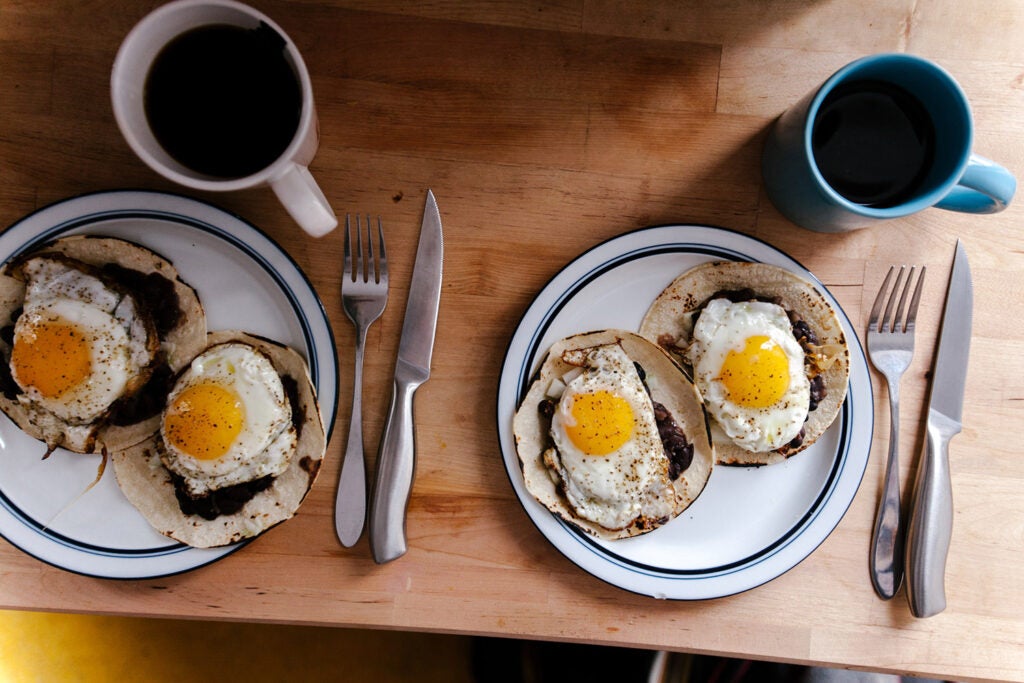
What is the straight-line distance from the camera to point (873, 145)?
123 cm

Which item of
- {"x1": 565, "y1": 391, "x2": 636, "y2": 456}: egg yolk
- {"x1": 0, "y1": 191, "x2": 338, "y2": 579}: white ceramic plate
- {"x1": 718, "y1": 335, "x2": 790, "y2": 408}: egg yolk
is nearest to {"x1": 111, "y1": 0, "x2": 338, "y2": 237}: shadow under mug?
{"x1": 0, "y1": 191, "x2": 338, "y2": 579}: white ceramic plate

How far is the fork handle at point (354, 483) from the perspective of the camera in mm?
1317

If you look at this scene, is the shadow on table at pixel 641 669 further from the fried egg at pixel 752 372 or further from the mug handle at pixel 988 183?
the mug handle at pixel 988 183

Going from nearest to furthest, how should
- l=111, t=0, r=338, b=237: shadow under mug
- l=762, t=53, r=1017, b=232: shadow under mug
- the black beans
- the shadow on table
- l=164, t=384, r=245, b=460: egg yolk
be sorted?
l=111, t=0, r=338, b=237: shadow under mug
l=762, t=53, r=1017, b=232: shadow under mug
l=164, t=384, r=245, b=460: egg yolk
the black beans
the shadow on table

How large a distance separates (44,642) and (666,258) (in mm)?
1889

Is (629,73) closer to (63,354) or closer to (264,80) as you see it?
(264,80)

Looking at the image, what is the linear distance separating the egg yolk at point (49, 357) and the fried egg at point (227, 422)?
0.57 feet

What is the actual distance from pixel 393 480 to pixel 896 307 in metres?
1.08

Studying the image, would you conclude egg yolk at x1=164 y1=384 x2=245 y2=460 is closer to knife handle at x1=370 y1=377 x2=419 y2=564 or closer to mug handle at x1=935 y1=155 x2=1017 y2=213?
knife handle at x1=370 y1=377 x2=419 y2=564

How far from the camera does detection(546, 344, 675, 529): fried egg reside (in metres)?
1.30

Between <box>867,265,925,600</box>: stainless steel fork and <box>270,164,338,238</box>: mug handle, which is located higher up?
<box>270,164,338,238</box>: mug handle

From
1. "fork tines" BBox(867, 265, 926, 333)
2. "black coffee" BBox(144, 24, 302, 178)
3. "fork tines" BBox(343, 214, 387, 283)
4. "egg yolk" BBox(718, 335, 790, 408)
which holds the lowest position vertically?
"egg yolk" BBox(718, 335, 790, 408)

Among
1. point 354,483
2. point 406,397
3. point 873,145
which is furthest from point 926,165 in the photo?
point 354,483

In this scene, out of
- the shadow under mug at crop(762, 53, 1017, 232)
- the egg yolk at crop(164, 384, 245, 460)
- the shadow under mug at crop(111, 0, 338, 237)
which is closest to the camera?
the shadow under mug at crop(111, 0, 338, 237)
